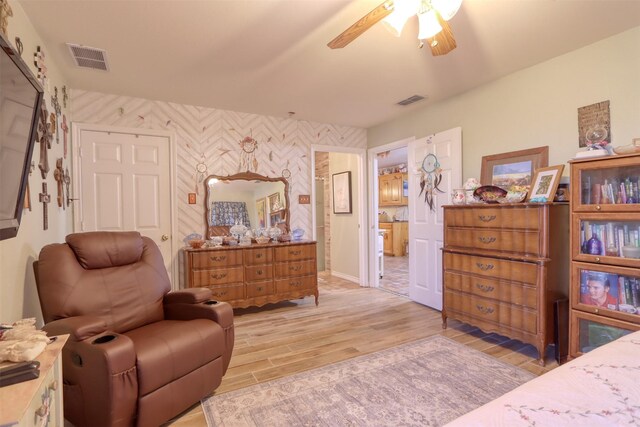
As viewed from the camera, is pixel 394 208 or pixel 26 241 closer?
pixel 26 241

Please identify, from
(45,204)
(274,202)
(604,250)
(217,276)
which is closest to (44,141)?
(45,204)

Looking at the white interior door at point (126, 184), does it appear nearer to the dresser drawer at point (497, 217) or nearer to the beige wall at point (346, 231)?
the beige wall at point (346, 231)

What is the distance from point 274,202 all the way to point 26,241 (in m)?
2.69

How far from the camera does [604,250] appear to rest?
2.17 metres

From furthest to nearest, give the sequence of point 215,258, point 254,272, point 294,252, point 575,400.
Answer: point 294,252, point 254,272, point 215,258, point 575,400

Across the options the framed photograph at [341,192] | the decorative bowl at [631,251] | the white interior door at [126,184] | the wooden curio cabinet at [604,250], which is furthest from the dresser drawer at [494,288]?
the white interior door at [126,184]

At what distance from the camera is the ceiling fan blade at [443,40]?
5.68 ft

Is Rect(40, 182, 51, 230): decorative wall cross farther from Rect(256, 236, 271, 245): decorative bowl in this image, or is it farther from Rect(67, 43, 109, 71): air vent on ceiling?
Rect(256, 236, 271, 245): decorative bowl

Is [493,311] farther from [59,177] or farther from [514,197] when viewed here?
[59,177]

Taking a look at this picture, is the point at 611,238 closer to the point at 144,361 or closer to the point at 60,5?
the point at 144,361

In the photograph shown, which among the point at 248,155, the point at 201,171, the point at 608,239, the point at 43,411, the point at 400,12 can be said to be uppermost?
the point at 400,12

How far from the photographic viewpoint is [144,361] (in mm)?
1616

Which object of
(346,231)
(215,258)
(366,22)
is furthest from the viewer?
(346,231)

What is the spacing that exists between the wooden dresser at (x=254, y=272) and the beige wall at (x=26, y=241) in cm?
130
